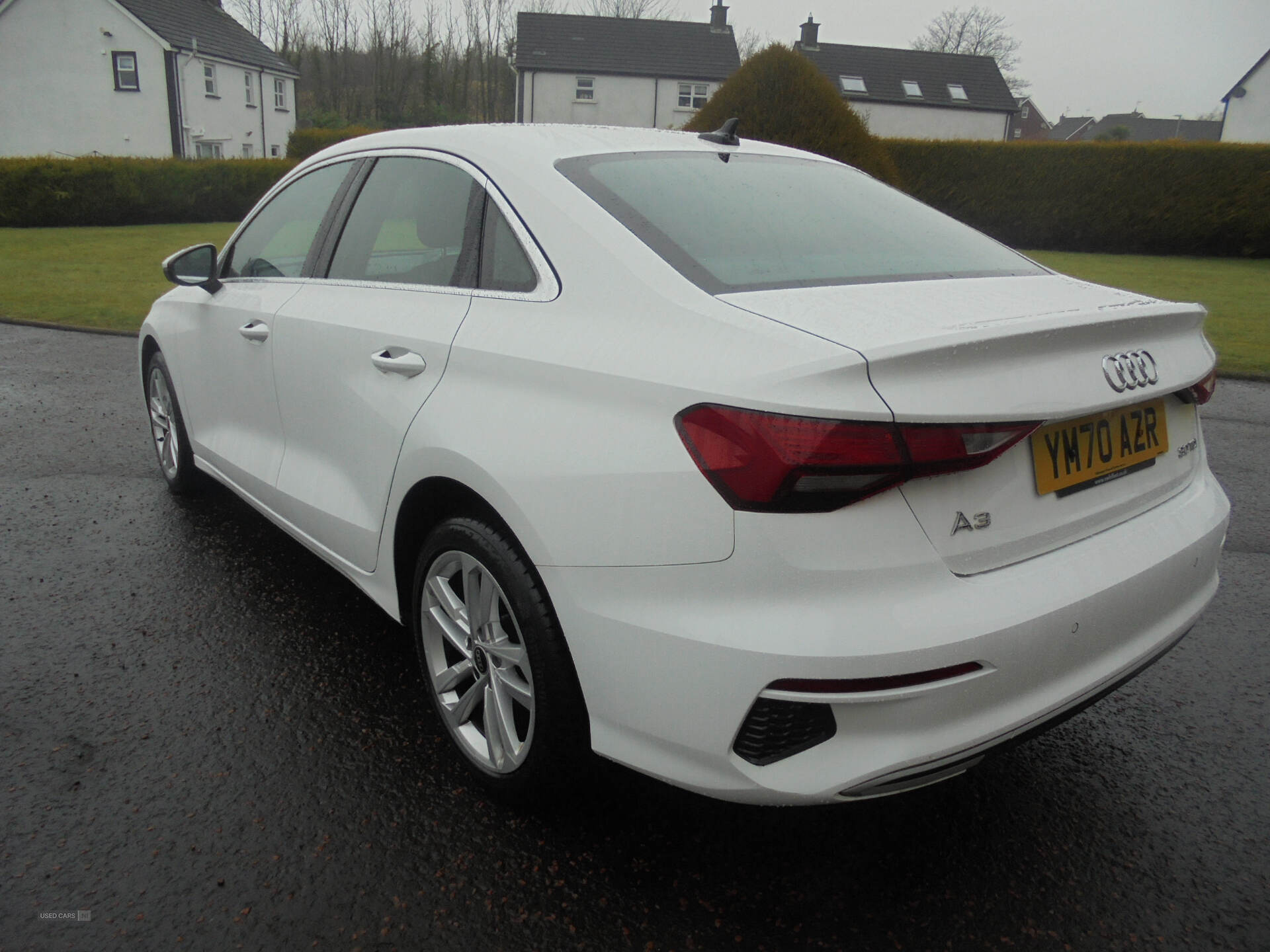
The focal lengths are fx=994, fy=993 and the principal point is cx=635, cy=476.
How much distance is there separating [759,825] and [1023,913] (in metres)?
0.63

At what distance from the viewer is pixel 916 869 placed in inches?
91.8

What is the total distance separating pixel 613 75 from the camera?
48.4 metres

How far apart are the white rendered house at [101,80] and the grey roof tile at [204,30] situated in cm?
9

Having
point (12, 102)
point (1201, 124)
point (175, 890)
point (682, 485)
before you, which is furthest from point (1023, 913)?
point (1201, 124)

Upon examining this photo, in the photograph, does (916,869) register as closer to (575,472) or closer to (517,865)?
(517,865)

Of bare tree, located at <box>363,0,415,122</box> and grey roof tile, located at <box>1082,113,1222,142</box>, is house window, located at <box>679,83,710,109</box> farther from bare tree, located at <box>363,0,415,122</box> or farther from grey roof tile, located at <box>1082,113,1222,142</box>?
grey roof tile, located at <box>1082,113,1222,142</box>

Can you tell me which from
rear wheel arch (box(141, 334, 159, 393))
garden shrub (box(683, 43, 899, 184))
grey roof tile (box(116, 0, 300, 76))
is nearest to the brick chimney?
grey roof tile (box(116, 0, 300, 76))

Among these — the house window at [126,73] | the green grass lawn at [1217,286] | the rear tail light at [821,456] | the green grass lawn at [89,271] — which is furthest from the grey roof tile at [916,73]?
the rear tail light at [821,456]

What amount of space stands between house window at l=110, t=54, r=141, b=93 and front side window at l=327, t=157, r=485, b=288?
1619 inches

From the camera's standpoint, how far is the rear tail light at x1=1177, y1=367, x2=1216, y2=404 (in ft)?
7.91

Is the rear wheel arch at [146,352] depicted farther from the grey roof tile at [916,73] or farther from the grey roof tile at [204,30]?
the grey roof tile at [916,73]

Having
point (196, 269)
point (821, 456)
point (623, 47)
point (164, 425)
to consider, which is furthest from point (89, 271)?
point (623, 47)

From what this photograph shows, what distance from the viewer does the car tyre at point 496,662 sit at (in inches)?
86.7

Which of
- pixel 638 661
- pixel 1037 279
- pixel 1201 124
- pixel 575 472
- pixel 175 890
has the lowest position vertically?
pixel 175 890
